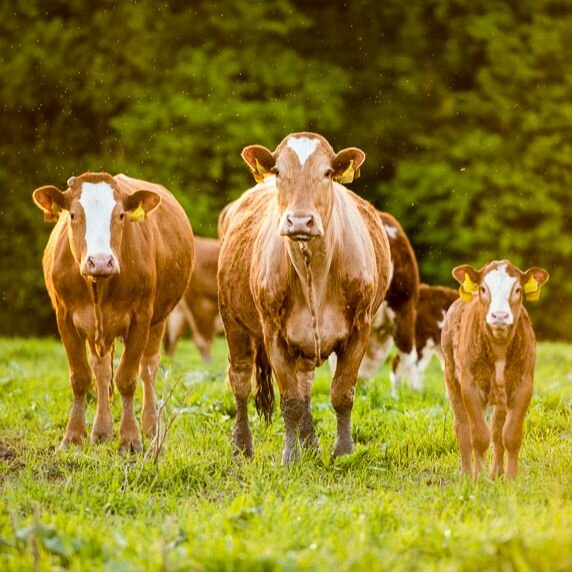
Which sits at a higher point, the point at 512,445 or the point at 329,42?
the point at 329,42

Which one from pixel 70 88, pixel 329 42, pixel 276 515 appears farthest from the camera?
pixel 329 42

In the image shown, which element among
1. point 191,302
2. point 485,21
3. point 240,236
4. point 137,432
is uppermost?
point 485,21

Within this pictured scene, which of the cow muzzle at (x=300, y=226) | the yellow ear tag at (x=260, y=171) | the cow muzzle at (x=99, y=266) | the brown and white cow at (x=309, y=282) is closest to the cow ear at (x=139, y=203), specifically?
the cow muzzle at (x=99, y=266)

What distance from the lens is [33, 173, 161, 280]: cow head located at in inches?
293

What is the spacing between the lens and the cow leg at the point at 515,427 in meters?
6.34

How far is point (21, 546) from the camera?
4.79 m

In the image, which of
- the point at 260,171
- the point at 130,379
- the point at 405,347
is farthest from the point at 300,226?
the point at 405,347

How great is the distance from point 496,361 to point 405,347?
5.03 m

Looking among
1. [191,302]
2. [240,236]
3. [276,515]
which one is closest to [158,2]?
[191,302]

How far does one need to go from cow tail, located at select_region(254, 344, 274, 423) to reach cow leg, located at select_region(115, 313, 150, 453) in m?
0.83

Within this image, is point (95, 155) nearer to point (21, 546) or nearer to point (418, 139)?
point (418, 139)

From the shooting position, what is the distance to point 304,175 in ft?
22.6

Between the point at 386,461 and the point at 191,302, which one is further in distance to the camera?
the point at 191,302

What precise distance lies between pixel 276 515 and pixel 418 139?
1661 centimetres
